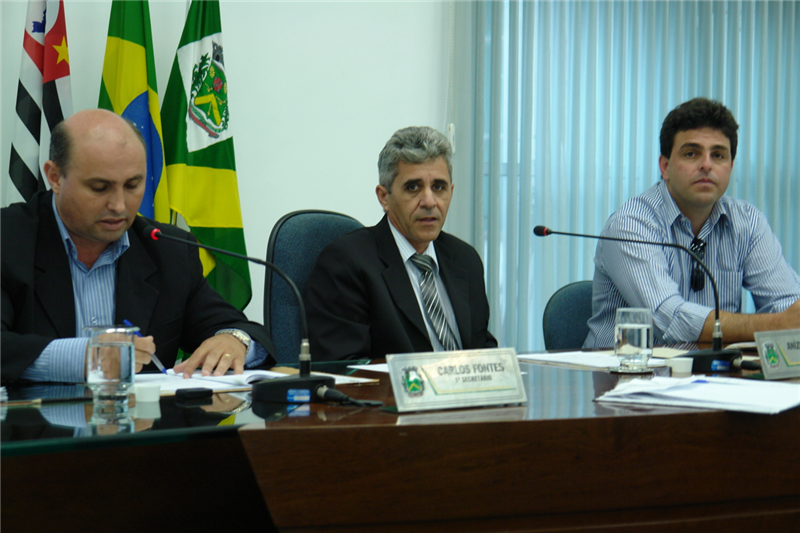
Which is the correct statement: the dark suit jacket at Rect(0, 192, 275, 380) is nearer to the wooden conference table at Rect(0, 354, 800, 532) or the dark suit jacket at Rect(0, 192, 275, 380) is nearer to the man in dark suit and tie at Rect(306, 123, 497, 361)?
the man in dark suit and tie at Rect(306, 123, 497, 361)

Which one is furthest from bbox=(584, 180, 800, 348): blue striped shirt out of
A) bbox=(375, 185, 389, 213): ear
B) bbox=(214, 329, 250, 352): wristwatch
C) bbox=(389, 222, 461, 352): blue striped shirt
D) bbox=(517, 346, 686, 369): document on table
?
bbox=(214, 329, 250, 352): wristwatch

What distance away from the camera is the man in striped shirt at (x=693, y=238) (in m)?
2.33

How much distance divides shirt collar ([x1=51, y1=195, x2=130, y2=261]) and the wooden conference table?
814 mm

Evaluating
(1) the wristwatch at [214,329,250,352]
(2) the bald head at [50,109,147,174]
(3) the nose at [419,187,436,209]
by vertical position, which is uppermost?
(2) the bald head at [50,109,147,174]

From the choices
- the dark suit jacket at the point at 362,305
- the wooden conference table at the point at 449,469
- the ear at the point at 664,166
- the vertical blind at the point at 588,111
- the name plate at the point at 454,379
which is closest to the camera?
the wooden conference table at the point at 449,469

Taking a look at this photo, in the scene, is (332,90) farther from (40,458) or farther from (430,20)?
(40,458)

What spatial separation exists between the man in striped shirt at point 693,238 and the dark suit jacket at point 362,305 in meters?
0.59

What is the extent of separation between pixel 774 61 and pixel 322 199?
2.73 m

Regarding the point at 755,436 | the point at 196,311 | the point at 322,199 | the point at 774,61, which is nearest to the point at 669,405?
the point at 755,436

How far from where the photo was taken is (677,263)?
2.36m

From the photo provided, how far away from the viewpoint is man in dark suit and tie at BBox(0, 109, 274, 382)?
5.43 ft

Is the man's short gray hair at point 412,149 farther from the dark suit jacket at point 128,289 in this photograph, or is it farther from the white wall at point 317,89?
the white wall at point 317,89

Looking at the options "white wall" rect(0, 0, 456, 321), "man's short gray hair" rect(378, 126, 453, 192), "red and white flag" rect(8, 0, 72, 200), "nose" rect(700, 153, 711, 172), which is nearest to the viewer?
"man's short gray hair" rect(378, 126, 453, 192)

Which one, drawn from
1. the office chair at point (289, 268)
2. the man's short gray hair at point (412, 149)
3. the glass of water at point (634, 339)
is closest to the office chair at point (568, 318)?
the man's short gray hair at point (412, 149)
